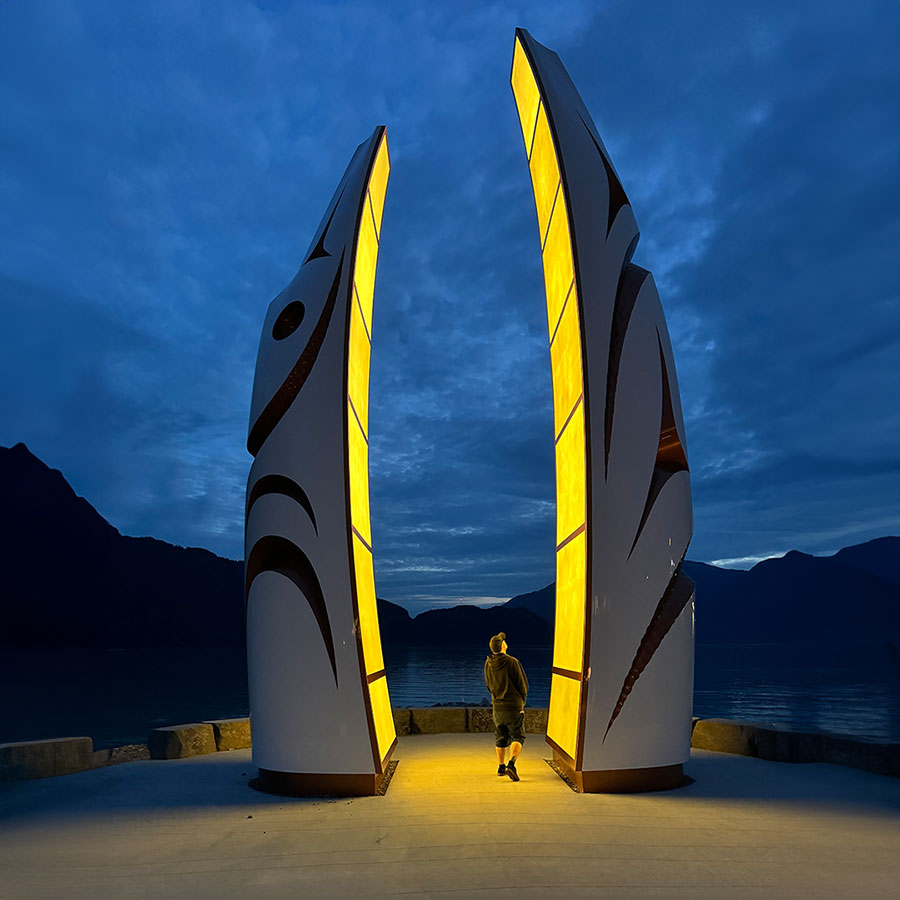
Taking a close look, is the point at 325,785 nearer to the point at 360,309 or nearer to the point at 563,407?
the point at 563,407

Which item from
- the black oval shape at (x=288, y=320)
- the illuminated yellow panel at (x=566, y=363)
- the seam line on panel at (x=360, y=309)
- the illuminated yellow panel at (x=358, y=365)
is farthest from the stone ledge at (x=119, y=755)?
the illuminated yellow panel at (x=566, y=363)

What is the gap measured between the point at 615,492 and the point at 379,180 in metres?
5.23

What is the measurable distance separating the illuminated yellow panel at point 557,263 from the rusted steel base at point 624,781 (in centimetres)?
524

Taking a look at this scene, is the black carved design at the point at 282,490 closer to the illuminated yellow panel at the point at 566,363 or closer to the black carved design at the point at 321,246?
the black carved design at the point at 321,246

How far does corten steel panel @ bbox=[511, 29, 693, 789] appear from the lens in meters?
7.49

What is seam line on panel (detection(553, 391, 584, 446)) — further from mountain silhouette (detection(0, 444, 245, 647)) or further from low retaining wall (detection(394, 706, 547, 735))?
mountain silhouette (detection(0, 444, 245, 647))

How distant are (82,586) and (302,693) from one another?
414ft

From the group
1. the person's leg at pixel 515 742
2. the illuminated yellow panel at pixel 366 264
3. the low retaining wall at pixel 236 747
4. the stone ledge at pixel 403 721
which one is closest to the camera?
the person's leg at pixel 515 742

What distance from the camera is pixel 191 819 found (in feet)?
21.1

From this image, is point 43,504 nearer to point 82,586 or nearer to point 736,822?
point 82,586

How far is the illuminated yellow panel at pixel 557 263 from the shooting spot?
8430 millimetres

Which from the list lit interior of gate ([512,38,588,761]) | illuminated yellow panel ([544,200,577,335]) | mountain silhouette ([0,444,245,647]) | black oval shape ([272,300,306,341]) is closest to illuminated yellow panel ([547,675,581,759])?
lit interior of gate ([512,38,588,761])

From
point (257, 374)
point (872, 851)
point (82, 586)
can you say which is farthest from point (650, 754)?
point (82, 586)

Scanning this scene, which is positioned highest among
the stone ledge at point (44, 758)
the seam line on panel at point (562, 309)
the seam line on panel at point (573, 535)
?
the seam line on panel at point (562, 309)
